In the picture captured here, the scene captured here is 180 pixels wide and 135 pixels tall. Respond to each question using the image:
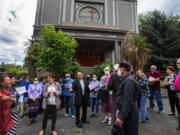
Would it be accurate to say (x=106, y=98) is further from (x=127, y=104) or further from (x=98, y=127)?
(x=127, y=104)

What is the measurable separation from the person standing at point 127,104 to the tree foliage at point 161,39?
12.1 metres

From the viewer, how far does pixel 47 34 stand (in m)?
5.06

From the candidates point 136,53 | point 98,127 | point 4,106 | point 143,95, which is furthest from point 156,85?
point 4,106

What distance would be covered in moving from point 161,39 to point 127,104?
1395 cm

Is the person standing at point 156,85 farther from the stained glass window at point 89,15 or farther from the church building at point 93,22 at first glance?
the stained glass window at point 89,15

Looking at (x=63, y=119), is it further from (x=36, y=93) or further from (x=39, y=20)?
(x=39, y=20)

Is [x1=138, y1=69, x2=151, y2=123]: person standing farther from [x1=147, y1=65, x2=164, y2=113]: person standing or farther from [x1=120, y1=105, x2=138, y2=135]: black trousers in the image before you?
[x1=120, y1=105, x2=138, y2=135]: black trousers

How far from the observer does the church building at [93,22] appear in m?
11.4

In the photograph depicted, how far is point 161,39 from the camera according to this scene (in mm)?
12164

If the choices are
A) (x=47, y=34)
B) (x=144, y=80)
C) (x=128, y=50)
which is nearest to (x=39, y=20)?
(x=47, y=34)

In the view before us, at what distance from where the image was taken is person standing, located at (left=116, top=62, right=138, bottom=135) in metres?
1.69

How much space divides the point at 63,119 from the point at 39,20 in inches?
509

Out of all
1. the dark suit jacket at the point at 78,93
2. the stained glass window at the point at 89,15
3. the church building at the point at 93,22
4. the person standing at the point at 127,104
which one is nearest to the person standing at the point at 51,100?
the dark suit jacket at the point at 78,93

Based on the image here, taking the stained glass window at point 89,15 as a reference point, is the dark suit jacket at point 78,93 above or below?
below
